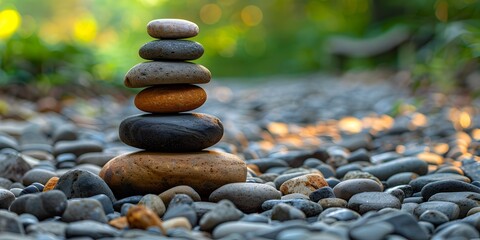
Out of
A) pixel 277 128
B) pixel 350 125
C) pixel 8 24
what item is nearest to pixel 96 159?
pixel 277 128

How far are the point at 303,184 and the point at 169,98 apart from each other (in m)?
0.69

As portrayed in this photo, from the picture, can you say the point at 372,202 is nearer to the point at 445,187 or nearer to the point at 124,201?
the point at 445,187

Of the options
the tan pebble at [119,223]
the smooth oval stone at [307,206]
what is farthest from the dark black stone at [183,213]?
the smooth oval stone at [307,206]

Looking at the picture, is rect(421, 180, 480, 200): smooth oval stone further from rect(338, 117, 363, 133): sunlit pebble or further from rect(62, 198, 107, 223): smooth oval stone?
rect(338, 117, 363, 133): sunlit pebble

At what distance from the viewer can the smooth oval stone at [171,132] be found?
280 cm

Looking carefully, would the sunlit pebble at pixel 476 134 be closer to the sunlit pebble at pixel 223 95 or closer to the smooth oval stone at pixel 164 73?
the smooth oval stone at pixel 164 73

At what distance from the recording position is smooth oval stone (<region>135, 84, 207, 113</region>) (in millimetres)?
2889

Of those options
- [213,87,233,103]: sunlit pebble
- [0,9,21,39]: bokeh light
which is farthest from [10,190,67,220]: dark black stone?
[213,87,233,103]: sunlit pebble

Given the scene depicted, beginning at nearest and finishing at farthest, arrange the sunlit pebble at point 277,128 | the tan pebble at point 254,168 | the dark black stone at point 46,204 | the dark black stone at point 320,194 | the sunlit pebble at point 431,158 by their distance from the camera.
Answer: the dark black stone at point 46,204 → the dark black stone at point 320,194 → the tan pebble at point 254,168 → the sunlit pebble at point 431,158 → the sunlit pebble at point 277,128

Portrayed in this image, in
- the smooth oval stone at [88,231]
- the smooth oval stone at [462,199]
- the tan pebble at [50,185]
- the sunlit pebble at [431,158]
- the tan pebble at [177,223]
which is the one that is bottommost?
the smooth oval stone at [88,231]

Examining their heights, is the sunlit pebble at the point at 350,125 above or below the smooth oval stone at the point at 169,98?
above

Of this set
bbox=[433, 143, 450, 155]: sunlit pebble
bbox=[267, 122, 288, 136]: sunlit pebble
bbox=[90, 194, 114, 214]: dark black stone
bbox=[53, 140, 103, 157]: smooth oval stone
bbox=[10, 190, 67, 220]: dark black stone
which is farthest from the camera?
bbox=[267, 122, 288, 136]: sunlit pebble

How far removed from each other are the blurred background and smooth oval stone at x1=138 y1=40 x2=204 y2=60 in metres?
3.74

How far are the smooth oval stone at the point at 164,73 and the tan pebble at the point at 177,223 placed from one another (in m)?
0.80
